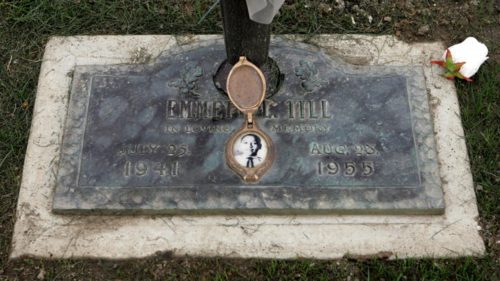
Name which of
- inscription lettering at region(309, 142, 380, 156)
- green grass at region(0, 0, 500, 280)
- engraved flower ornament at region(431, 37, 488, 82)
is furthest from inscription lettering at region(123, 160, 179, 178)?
engraved flower ornament at region(431, 37, 488, 82)

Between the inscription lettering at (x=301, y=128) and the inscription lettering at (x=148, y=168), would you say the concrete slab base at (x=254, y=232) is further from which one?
the inscription lettering at (x=301, y=128)

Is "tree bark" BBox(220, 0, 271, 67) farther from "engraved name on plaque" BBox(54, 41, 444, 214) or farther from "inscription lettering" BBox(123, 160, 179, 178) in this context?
"inscription lettering" BBox(123, 160, 179, 178)

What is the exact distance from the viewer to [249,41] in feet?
6.59

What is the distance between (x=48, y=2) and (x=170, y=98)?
0.92m

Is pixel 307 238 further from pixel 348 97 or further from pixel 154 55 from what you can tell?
pixel 154 55

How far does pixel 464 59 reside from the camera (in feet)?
7.72

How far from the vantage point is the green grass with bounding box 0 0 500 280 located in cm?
203

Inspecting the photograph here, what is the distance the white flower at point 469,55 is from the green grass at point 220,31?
0.07m

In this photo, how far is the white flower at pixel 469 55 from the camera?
2.35 meters

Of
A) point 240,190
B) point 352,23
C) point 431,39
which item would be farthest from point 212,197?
point 431,39

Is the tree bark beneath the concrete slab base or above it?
above

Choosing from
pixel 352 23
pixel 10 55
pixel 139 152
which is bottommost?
pixel 139 152

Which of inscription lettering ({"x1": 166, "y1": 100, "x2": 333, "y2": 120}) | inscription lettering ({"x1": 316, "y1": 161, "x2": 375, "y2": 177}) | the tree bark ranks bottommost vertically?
inscription lettering ({"x1": 316, "y1": 161, "x2": 375, "y2": 177})

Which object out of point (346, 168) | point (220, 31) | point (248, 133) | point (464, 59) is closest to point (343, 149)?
point (346, 168)
